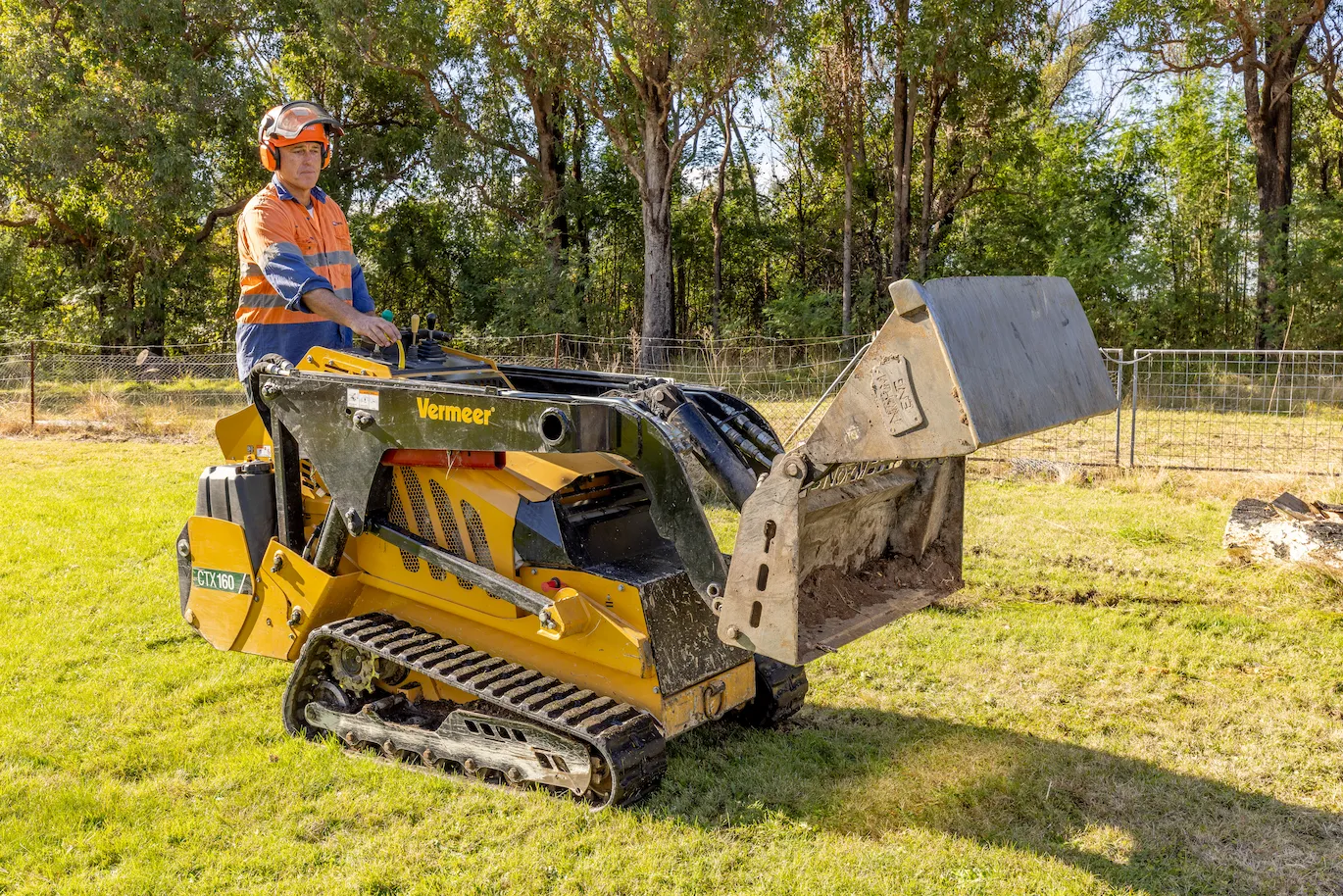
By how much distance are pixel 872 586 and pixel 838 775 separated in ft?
2.69

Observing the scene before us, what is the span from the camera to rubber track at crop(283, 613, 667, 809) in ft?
12.3

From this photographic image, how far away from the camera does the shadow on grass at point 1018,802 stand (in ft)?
12.1

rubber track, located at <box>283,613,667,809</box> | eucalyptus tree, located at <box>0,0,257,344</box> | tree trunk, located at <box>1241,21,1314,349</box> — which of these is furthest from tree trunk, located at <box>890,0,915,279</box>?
rubber track, located at <box>283,613,667,809</box>

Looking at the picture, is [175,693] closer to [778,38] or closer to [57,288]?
[778,38]

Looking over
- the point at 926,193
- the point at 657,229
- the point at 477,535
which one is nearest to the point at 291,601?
the point at 477,535

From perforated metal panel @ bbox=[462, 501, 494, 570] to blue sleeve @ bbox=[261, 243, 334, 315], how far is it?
1.17 m

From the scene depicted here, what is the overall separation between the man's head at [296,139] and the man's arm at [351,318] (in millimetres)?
678

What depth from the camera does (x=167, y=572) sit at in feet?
24.0

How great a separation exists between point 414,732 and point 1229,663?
13.6 feet

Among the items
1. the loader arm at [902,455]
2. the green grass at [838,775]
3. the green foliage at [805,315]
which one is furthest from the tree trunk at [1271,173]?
the loader arm at [902,455]

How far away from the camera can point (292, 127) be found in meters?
4.70

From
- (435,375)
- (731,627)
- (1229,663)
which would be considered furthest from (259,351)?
(1229,663)

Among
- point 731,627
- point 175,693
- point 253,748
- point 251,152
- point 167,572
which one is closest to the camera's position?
point 731,627

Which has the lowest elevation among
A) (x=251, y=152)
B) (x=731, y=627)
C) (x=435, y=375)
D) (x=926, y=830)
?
(x=926, y=830)
